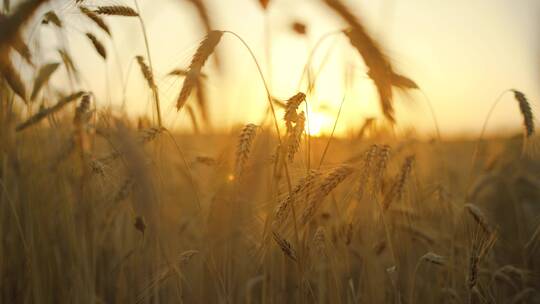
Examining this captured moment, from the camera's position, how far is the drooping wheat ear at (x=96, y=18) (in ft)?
6.28

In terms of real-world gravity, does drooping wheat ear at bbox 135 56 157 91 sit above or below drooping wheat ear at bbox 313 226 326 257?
above

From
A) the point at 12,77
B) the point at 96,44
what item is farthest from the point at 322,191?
the point at 12,77

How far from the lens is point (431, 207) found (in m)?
3.08

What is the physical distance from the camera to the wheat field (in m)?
1.60

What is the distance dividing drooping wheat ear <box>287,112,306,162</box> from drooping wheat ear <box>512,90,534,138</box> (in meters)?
1.13

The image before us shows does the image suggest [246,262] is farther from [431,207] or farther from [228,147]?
[431,207]

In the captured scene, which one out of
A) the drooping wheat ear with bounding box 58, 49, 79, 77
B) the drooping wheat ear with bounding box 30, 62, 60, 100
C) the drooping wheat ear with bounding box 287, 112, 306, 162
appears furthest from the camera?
the drooping wheat ear with bounding box 58, 49, 79, 77

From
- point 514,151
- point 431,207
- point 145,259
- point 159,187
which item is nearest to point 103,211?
point 145,259

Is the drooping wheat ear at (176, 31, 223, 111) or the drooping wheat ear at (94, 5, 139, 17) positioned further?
the drooping wheat ear at (94, 5, 139, 17)

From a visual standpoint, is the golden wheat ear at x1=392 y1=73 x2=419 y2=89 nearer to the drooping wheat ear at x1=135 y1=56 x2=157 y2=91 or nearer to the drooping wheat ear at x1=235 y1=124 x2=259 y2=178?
the drooping wheat ear at x1=235 y1=124 x2=259 y2=178

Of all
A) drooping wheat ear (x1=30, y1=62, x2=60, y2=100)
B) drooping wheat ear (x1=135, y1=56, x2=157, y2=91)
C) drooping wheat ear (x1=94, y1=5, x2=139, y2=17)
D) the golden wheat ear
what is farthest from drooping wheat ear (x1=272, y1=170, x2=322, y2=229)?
drooping wheat ear (x1=30, y1=62, x2=60, y2=100)

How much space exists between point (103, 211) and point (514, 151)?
3.55 meters

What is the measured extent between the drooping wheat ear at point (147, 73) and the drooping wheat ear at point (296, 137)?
1.96ft

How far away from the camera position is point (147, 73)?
1929mm
